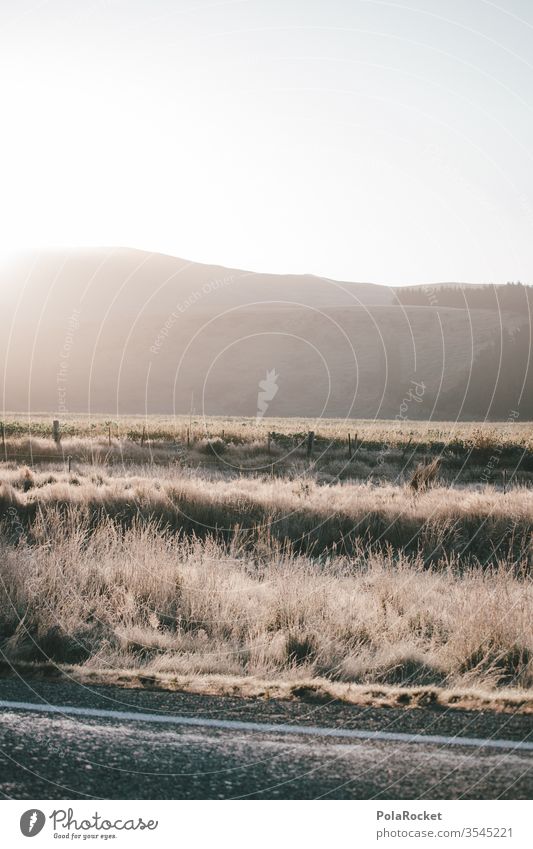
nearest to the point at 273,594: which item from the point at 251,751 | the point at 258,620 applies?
the point at 258,620

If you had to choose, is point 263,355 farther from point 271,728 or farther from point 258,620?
point 271,728

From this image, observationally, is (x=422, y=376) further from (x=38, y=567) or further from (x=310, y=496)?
(x=38, y=567)

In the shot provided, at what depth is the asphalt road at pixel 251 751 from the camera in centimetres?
452

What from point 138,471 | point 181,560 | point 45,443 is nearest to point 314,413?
point 45,443

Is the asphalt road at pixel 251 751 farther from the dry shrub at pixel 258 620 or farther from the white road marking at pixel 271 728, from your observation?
the dry shrub at pixel 258 620

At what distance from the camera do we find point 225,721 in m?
5.79

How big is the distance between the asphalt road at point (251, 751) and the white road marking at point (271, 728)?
0.04ft

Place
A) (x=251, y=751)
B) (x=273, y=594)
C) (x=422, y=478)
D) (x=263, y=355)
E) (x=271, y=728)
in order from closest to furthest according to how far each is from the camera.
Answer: (x=251, y=751), (x=271, y=728), (x=273, y=594), (x=422, y=478), (x=263, y=355)

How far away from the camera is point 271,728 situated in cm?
563

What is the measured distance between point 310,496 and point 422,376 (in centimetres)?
10601

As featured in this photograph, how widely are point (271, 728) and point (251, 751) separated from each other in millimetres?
624

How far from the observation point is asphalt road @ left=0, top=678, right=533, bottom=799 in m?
4.52

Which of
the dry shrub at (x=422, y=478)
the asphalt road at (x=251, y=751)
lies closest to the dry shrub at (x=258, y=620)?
the asphalt road at (x=251, y=751)

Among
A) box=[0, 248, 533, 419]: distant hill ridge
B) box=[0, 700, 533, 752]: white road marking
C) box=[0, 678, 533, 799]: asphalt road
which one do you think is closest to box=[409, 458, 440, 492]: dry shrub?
box=[0, 678, 533, 799]: asphalt road
